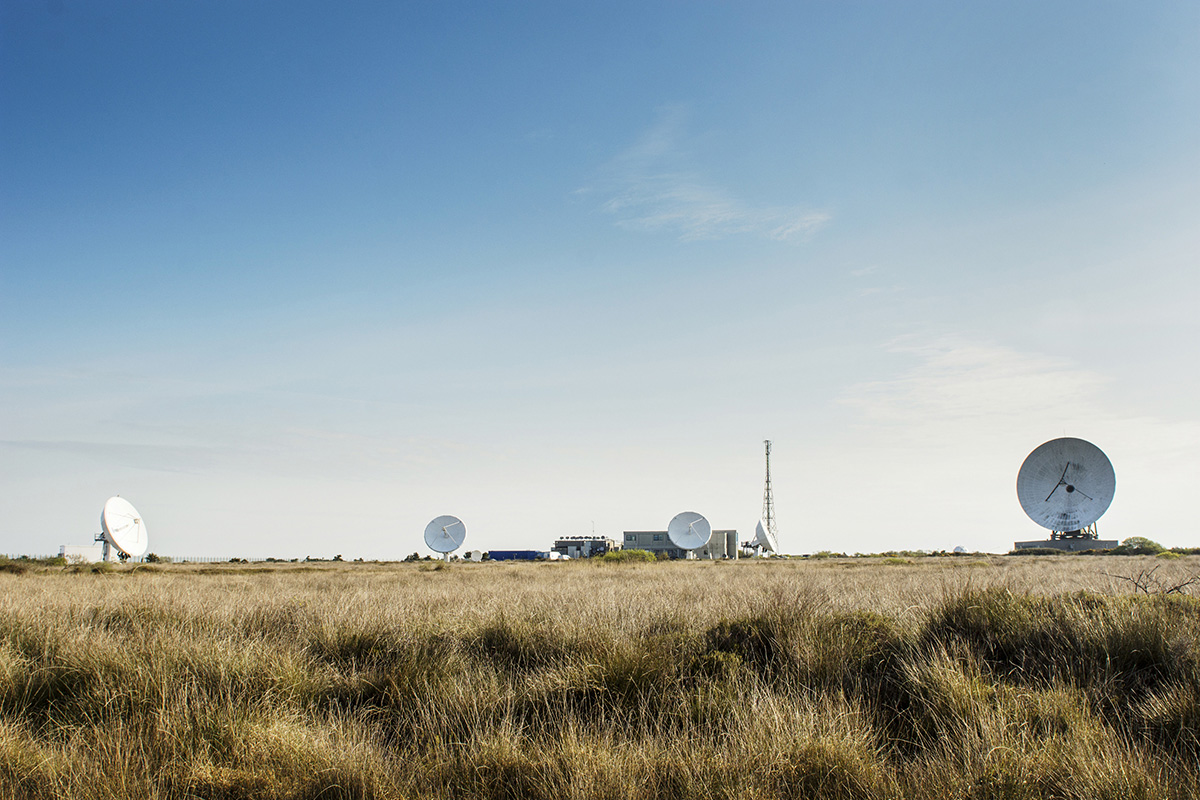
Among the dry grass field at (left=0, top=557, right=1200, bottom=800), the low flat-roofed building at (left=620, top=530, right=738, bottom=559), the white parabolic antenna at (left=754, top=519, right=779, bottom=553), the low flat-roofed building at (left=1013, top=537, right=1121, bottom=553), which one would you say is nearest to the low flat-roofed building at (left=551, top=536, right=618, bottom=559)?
the low flat-roofed building at (left=620, top=530, right=738, bottom=559)

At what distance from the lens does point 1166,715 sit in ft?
17.9

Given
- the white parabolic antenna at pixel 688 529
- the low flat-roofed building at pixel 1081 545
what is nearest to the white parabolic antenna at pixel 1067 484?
the low flat-roofed building at pixel 1081 545

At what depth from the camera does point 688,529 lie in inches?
2884

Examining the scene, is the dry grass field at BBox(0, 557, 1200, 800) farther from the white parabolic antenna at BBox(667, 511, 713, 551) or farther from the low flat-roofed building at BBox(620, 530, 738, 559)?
the low flat-roofed building at BBox(620, 530, 738, 559)

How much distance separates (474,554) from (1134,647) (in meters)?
101

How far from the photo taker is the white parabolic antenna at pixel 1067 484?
56.6 meters

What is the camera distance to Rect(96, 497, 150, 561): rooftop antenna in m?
52.7

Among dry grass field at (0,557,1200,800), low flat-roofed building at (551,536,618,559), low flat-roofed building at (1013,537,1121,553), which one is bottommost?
low flat-roofed building at (551,536,618,559)

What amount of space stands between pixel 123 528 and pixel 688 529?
50.9m

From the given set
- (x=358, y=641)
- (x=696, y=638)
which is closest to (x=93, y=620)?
(x=358, y=641)

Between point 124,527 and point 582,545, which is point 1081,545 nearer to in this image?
point 582,545

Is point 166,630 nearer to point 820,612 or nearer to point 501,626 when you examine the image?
point 501,626

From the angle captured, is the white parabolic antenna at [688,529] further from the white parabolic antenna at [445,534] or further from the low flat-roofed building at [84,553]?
the low flat-roofed building at [84,553]

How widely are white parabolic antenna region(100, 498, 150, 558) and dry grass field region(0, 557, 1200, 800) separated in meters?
51.9
